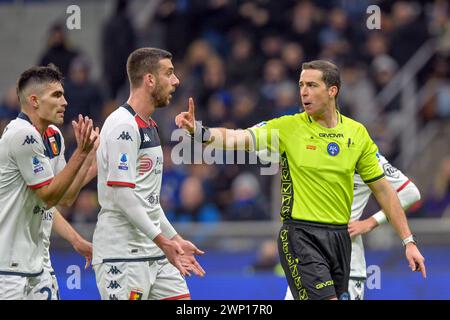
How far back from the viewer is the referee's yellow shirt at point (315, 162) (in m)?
8.71

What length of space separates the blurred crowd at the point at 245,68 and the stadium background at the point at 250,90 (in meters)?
0.02

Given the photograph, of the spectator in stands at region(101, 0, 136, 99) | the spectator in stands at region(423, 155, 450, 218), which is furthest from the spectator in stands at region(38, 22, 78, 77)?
the spectator in stands at region(423, 155, 450, 218)

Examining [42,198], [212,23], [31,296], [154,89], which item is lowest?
[31,296]

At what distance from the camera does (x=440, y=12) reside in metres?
18.0

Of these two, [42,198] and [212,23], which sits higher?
[212,23]

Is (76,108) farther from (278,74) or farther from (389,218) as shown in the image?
(389,218)

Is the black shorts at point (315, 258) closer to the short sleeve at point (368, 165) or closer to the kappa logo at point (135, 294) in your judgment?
the short sleeve at point (368, 165)

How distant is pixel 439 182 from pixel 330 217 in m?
6.80

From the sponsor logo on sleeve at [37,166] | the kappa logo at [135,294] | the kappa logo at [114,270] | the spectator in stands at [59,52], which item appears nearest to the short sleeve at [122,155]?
the sponsor logo on sleeve at [37,166]

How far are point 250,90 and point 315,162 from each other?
799 centimetres

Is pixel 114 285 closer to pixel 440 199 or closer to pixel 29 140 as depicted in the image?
pixel 29 140

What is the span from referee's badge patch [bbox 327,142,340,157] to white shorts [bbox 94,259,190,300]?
148 centimetres

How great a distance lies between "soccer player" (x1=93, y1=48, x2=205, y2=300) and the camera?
27.5 feet

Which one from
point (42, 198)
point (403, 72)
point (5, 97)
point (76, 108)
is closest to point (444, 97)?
point (403, 72)
